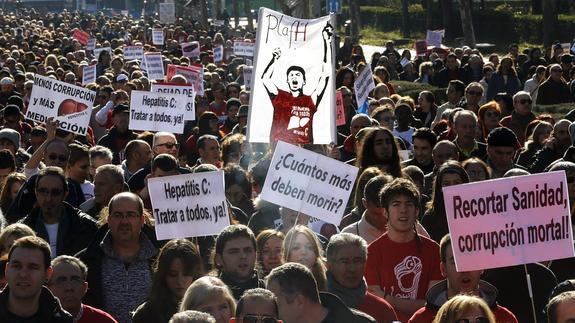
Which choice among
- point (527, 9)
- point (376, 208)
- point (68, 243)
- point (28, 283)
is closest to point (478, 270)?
point (376, 208)

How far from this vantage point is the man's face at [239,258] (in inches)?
307

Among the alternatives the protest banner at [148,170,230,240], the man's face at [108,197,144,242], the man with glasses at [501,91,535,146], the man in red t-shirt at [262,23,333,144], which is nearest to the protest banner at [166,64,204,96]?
the man with glasses at [501,91,535,146]

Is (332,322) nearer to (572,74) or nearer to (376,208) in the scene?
(376,208)

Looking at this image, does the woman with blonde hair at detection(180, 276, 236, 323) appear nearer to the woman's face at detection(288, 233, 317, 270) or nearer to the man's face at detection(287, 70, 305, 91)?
the woman's face at detection(288, 233, 317, 270)

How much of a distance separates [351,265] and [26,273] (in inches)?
68.5

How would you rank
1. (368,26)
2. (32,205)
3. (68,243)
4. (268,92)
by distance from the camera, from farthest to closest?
(368,26) → (268,92) → (32,205) → (68,243)

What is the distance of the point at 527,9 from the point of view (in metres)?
65.1

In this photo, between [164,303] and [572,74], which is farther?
[572,74]

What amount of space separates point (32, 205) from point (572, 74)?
1627 centimetres

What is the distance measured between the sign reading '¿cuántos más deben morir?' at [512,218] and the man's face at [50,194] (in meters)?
2.89

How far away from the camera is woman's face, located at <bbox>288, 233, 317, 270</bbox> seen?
781 cm

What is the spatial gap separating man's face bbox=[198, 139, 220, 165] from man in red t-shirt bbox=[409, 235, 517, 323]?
5.31 meters

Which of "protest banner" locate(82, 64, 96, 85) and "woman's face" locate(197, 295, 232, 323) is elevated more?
"woman's face" locate(197, 295, 232, 323)

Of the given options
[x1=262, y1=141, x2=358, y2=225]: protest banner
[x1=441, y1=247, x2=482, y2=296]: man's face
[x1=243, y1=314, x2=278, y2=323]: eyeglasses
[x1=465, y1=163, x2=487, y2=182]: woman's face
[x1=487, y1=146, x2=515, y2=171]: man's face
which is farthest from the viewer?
[x1=487, y1=146, x2=515, y2=171]: man's face
